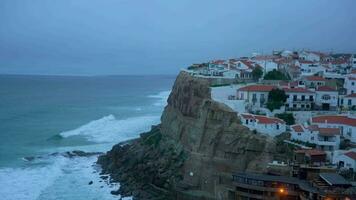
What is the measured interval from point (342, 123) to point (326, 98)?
6.41 m

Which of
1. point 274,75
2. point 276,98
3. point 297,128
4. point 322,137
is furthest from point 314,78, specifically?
point 322,137

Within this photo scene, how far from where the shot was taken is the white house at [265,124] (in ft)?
102

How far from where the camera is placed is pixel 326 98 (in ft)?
121

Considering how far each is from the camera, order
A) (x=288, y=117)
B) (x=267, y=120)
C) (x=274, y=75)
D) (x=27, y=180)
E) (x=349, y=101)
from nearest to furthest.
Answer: (x=267, y=120), (x=288, y=117), (x=349, y=101), (x=27, y=180), (x=274, y=75)

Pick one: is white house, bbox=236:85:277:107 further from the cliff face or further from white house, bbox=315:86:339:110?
white house, bbox=315:86:339:110

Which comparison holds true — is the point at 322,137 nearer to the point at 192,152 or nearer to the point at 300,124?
the point at 300,124

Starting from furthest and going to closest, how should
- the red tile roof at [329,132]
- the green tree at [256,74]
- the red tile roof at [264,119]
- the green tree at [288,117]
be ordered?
1. the green tree at [256,74]
2. the green tree at [288,117]
3. the red tile roof at [264,119]
4. the red tile roof at [329,132]

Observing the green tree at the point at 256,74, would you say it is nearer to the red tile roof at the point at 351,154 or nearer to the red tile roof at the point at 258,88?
the red tile roof at the point at 258,88

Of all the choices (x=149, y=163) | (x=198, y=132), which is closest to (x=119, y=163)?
(x=149, y=163)

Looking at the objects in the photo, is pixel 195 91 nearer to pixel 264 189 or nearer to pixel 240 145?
pixel 240 145

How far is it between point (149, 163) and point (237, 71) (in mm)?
13466

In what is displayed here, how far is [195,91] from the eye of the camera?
130ft

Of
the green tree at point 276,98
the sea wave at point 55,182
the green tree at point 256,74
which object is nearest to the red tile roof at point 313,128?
the green tree at point 276,98

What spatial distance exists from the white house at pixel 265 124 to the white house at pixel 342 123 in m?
2.08
